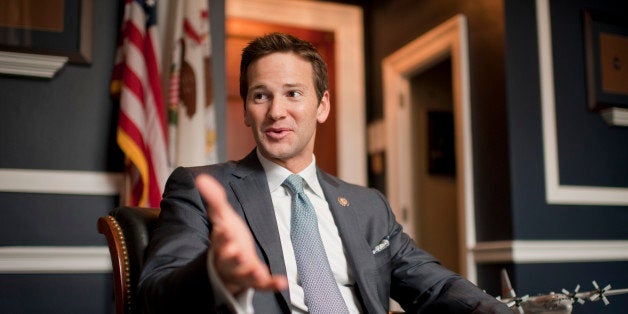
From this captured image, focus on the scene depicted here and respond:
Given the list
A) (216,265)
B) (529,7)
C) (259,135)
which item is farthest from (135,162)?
(529,7)

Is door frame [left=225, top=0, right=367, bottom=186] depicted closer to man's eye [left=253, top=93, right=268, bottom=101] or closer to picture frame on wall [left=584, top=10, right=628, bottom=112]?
picture frame on wall [left=584, top=10, right=628, bottom=112]

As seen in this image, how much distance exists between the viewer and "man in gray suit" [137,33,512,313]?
54.6 inches

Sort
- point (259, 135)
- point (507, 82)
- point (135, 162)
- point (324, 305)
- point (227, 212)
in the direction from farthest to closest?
point (507, 82)
point (135, 162)
point (259, 135)
point (324, 305)
point (227, 212)

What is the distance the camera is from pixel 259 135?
1.60m

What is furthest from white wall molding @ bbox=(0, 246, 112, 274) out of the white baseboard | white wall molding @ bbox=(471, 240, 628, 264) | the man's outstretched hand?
white wall molding @ bbox=(471, 240, 628, 264)

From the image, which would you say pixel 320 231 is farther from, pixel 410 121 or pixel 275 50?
pixel 410 121

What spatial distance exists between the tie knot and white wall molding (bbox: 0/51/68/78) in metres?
1.26

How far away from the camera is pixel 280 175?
162 centimetres

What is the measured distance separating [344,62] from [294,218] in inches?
121

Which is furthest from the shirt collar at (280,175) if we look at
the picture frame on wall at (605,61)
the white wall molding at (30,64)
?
the picture frame on wall at (605,61)

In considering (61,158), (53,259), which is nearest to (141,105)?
(61,158)

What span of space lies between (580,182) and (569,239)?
12.3 inches

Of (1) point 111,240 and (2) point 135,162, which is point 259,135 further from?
(2) point 135,162

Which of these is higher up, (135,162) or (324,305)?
(135,162)
